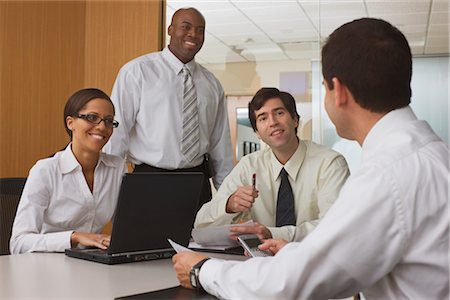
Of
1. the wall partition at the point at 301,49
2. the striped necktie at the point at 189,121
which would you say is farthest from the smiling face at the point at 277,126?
the wall partition at the point at 301,49

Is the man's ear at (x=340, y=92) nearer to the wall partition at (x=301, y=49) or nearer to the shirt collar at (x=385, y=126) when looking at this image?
the shirt collar at (x=385, y=126)

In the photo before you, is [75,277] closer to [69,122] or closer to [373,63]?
[373,63]

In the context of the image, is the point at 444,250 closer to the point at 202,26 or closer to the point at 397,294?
the point at 397,294

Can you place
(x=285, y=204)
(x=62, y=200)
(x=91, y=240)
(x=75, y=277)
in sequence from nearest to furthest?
(x=75, y=277), (x=91, y=240), (x=62, y=200), (x=285, y=204)

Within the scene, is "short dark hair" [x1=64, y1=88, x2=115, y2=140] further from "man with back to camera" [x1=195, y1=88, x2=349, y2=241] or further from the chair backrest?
"man with back to camera" [x1=195, y1=88, x2=349, y2=241]

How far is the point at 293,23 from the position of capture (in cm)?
474

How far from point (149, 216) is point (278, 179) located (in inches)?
34.3

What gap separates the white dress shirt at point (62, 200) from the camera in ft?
7.64

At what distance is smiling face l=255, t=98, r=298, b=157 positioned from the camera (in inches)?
109

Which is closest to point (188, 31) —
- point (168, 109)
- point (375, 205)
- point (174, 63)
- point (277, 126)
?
point (174, 63)

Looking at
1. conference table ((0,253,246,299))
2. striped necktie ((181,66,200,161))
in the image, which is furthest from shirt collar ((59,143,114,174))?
striped necktie ((181,66,200,161))

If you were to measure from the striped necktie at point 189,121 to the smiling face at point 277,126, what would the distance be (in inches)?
37.2

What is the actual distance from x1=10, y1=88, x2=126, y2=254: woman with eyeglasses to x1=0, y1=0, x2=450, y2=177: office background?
193cm

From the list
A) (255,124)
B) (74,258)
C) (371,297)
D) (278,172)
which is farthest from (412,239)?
(255,124)
